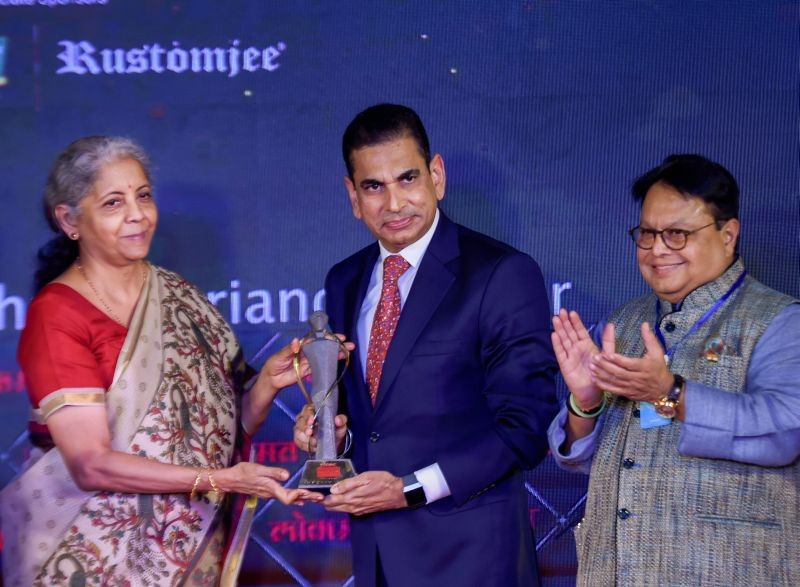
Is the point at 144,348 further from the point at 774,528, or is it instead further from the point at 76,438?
the point at 774,528

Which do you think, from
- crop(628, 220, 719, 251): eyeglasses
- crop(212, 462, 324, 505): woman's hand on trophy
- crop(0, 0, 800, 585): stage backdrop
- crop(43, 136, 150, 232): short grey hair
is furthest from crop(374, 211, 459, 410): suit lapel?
crop(0, 0, 800, 585): stage backdrop

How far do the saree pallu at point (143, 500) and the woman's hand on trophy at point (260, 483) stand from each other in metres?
A: 0.18

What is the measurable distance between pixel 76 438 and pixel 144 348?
0.32 m

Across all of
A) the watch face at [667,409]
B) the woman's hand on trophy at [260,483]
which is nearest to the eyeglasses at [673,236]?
the watch face at [667,409]

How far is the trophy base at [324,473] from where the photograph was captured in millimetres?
2775

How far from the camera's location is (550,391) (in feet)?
9.36

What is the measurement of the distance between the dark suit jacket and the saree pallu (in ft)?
1.64

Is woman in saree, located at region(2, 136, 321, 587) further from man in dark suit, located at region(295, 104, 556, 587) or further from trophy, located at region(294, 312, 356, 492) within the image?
man in dark suit, located at region(295, 104, 556, 587)

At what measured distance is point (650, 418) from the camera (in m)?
2.72

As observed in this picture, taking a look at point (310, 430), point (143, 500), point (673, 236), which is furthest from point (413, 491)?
point (673, 236)

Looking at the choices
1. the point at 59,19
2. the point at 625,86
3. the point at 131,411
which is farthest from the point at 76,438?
the point at 625,86

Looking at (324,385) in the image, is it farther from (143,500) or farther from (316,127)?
(316,127)

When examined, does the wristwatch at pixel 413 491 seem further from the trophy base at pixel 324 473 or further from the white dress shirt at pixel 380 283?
the white dress shirt at pixel 380 283

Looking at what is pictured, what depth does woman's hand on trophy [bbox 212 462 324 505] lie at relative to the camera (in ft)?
9.25
